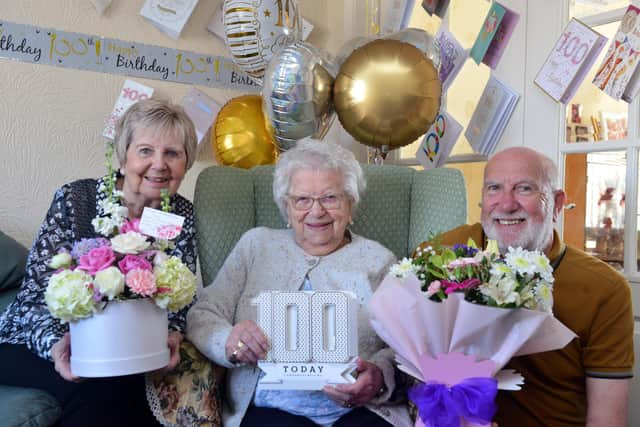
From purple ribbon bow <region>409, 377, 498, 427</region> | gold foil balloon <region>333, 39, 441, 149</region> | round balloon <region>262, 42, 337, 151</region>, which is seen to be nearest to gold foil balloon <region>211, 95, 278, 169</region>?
round balloon <region>262, 42, 337, 151</region>

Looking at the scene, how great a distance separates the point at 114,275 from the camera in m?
1.19

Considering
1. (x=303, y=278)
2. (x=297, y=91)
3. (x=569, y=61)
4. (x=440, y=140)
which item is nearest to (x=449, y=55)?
(x=440, y=140)

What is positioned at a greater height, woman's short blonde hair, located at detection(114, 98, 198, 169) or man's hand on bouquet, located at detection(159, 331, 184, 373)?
woman's short blonde hair, located at detection(114, 98, 198, 169)

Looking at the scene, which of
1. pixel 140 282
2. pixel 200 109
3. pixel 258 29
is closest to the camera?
pixel 140 282

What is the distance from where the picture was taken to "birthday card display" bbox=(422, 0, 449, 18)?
2641mm

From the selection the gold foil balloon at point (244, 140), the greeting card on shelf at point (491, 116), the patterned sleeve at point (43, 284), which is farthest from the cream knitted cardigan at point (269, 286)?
the greeting card on shelf at point (491, 116)

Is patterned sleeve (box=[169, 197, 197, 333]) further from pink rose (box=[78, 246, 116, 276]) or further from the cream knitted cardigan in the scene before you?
pink rose (box=[78, 246, 116, 276])

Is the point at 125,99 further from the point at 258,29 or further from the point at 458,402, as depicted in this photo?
the point at 458,402

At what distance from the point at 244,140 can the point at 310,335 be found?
1.22m

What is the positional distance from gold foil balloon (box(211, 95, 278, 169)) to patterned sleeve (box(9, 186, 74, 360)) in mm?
837

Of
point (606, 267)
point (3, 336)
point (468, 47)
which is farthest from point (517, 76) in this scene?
point (3, 336)

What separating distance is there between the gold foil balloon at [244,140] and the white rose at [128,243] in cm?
117

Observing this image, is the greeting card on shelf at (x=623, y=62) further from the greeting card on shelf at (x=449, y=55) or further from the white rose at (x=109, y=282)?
the white rose at (x=109, y=282)

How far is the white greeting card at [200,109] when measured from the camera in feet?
9.36
